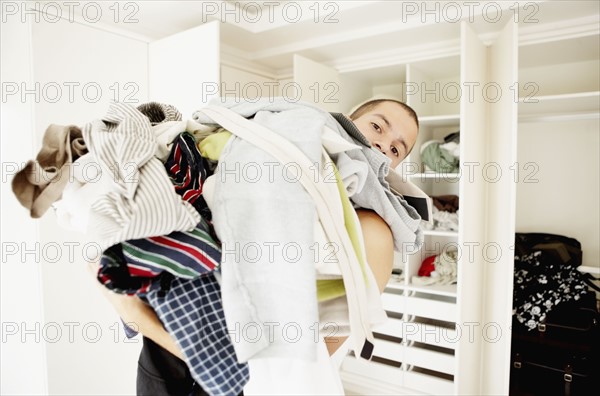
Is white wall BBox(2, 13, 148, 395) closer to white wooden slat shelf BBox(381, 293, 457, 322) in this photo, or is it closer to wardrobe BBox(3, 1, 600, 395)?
wardrobe BBox(3, 1, 600, 395)

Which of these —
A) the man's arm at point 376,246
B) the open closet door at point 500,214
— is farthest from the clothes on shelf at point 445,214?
the man's arm at point 376,246

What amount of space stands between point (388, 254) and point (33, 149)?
1615mm

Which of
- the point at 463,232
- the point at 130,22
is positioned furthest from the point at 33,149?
the point at 463,232

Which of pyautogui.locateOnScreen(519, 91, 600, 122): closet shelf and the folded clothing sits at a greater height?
pyautogui.locateOnScreen(519, 91, 600, 122): closet shelf

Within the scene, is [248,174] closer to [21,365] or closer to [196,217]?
[196,217]

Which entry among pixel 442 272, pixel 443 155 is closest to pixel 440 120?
pixel 443 155

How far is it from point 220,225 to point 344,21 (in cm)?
185

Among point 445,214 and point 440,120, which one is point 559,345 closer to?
point 445,214

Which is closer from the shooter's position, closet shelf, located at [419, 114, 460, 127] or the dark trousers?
the dark trousers

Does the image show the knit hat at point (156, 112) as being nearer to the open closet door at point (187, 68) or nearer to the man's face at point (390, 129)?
the man's face at point (390, 129)

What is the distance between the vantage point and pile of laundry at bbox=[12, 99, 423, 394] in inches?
17.3

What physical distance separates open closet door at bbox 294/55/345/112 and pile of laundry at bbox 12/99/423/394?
1592mm

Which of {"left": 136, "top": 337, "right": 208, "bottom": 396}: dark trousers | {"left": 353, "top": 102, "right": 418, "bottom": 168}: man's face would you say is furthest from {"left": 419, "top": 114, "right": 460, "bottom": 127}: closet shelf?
{"left": 136, "top": 337, "right": 208, "bottom": 396}: dark trousers

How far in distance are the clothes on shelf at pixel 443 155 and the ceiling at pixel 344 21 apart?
0.50m
